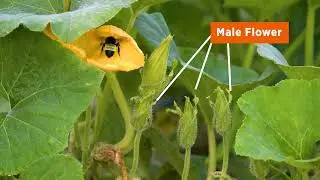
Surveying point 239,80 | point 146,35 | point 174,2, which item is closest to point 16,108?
point 146,35

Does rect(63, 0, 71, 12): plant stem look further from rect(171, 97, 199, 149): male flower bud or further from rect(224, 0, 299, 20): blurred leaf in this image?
rect(224, 0, 299, 20): blurred leaf

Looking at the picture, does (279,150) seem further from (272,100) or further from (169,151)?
(169,151)

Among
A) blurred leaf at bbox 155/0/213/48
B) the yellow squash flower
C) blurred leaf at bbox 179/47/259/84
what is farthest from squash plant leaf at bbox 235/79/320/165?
blurred leaf at bbox 155/0/213/48

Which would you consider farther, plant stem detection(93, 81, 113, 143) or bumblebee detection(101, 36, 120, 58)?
plant stem detection(93, 81, 113, 143)

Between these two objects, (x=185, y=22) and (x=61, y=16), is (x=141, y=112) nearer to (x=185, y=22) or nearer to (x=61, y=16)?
(x=61, y=16)

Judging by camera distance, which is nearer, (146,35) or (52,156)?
(52,156)

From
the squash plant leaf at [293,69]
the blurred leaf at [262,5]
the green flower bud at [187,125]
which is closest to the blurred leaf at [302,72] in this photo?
the squash plant leaf at [293,69]

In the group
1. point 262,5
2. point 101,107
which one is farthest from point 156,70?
point 262,5
